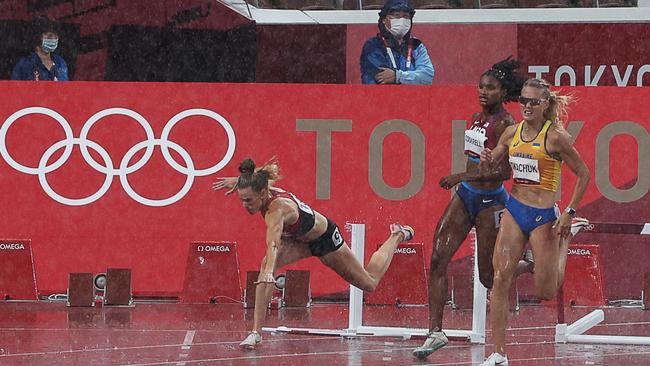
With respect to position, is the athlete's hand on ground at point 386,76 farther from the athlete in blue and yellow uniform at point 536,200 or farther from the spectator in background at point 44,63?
the athlete in blue and yellow uniform at point 536,200

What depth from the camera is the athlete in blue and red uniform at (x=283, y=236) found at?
41.9 feet

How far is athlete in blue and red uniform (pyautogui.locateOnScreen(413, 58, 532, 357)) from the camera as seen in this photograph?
13000mm

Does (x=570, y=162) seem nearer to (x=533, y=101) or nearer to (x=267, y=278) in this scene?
(x=533, y=101)

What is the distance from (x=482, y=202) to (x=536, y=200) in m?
1.03

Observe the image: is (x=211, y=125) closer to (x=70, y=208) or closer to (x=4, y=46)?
(x=70, y=208)

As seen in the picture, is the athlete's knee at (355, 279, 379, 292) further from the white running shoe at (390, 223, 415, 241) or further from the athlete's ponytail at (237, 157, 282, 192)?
the athlete's ponytail at (237, 157, 282, 192)

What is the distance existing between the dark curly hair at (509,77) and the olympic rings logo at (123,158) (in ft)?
16.4

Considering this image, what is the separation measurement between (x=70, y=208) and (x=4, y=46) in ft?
17.2

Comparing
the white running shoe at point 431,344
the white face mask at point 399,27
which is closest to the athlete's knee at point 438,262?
the white running shoe at point 431,344

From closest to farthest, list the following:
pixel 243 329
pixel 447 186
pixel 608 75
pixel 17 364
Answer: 1. pixel 17 364
2. pixel 447 186
3. pixel 243 329
4. pixel 608 75

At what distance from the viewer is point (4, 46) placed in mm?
21484

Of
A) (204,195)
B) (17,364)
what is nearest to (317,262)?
(204,195)

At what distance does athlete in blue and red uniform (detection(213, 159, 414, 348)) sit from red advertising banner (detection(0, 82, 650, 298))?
3358 mm

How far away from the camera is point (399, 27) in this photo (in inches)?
707
